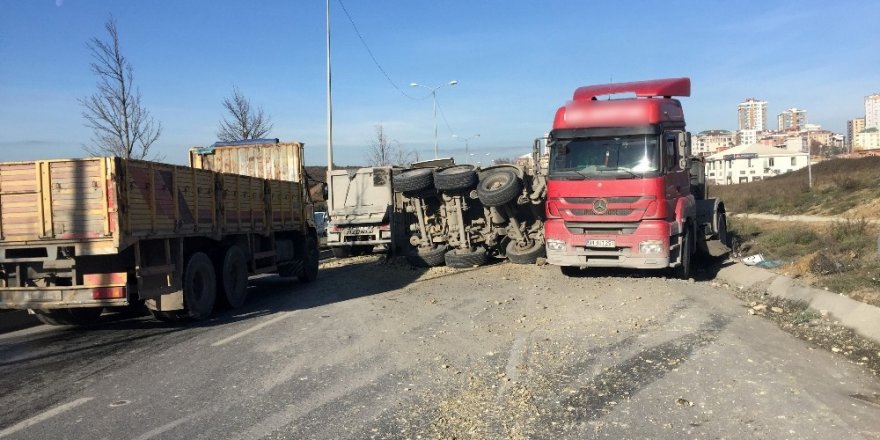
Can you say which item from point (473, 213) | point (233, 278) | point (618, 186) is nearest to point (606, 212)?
point (618, 186)

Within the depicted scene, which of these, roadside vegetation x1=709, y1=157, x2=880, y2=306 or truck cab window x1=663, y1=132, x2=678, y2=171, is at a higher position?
truck cab window x1=663, y1=132, x2=678, y2=171

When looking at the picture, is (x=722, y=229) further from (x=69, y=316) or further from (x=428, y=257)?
(x=69, y=316)

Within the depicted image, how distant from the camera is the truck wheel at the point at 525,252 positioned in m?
15.4

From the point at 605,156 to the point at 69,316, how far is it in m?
9.20

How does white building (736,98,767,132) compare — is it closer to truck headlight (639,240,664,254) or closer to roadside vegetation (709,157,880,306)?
roadside vegetation (709,157,880,306)

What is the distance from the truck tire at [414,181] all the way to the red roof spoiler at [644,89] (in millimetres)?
4195

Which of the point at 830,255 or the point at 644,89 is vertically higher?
the point at 644,89

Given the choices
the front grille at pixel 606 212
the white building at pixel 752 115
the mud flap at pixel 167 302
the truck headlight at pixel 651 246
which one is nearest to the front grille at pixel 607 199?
the front grille at pixel 606 212

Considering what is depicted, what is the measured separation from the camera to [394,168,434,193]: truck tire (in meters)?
16.4

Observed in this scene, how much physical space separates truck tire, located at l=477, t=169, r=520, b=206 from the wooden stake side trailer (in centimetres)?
654

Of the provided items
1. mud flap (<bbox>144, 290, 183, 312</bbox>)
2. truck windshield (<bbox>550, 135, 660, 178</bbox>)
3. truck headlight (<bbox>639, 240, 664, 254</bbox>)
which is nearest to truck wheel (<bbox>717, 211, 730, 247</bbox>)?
truck headlight (<bbox>639, 240, 664, 254</bbox>)

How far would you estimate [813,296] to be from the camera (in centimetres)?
977

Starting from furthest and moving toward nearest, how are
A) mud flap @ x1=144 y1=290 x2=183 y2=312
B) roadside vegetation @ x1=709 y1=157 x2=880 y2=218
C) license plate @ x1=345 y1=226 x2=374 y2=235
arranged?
roadside vegetation @ x1=709 y1=157 x2=880 y2=218, license plate @ x1=345 y1=226 x2=374 y2=235, mud flap @ x1=144 y1=290 x2=183 y2=312

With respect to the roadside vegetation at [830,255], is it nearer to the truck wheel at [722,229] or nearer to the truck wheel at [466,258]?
the truck wheel at [722,229]
